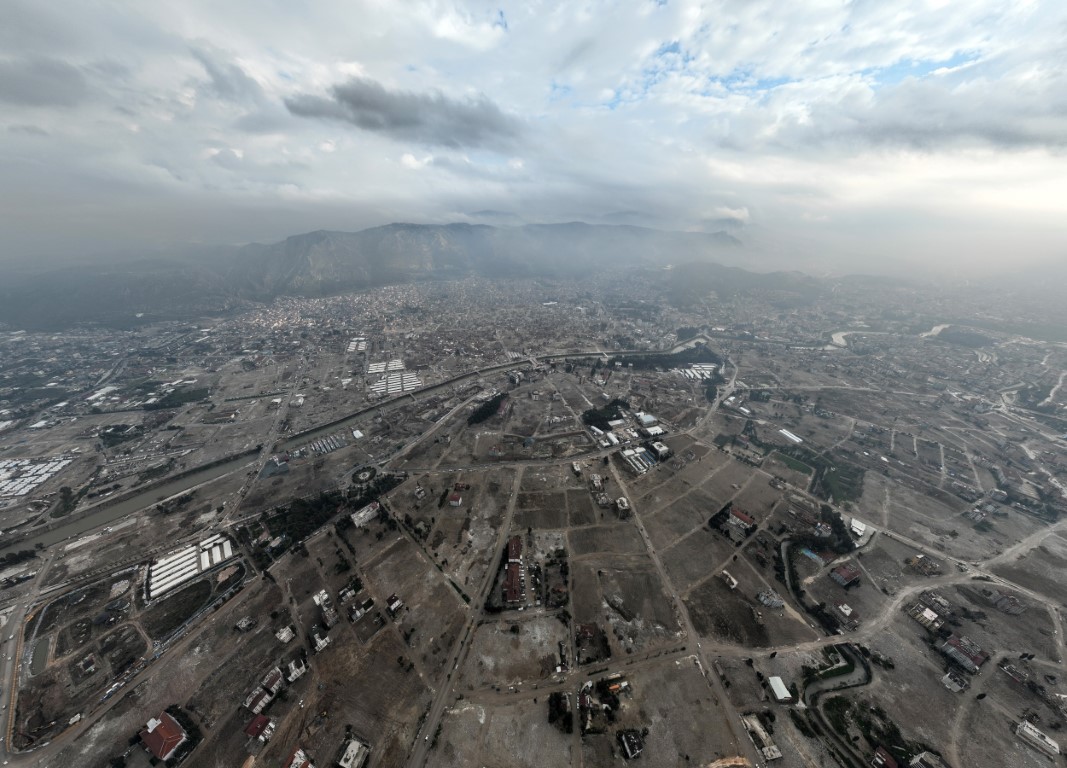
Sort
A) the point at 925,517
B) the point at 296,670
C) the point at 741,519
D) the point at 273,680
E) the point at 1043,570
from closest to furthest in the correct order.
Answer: the point at 273,680 → the point at 296,670 → the point at 1043,570 → the point at 741,519 → the point at 925,517

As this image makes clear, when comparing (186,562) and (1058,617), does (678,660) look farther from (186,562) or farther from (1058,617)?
(186,562)

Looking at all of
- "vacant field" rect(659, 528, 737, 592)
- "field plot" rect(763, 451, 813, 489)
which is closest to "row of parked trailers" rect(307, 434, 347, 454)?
"vacant field" rect(659, 528, 737, 592)

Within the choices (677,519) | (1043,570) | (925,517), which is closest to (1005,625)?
(1043,570)

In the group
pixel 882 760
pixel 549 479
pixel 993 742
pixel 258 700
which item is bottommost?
pixel 993 742

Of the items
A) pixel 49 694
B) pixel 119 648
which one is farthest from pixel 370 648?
pixel 49 694

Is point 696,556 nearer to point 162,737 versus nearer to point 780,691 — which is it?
point 780,691

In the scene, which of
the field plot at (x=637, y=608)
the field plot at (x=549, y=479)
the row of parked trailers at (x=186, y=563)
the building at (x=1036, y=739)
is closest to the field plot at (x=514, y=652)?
the field plot at (x=637, y=608)

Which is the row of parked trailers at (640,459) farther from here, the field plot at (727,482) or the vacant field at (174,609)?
the vacant field at (174,609)

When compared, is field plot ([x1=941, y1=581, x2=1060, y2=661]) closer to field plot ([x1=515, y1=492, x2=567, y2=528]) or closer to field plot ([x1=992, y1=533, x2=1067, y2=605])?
field plot ([x1=992, y1=533, x2=1067, y2=605])
